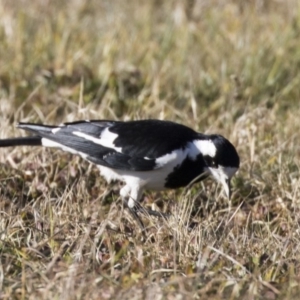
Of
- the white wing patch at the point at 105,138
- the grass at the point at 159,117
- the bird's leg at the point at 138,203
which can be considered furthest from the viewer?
the white wing patch at the point at 105,138

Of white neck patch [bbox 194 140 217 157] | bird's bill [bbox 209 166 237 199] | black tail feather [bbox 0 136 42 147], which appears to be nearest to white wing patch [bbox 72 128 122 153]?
black tail feather [bbox 0 136 42 147]

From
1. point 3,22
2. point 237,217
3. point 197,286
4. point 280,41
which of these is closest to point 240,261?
point 197,286

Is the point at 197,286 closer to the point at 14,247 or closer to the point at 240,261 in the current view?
the point at 240,261

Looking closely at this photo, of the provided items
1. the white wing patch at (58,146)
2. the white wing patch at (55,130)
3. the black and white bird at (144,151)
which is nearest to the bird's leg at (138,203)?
the black and white bird at (144,151)

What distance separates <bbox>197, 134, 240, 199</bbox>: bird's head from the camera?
5.29m

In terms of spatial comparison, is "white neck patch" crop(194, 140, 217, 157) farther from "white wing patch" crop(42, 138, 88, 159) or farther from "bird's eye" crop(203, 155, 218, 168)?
"white wing patch" crop(42, 138, 88, 159)

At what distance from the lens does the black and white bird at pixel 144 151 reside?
5.30 meters

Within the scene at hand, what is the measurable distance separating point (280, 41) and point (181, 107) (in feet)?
3.91

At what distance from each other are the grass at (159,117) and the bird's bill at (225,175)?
0.16 meters

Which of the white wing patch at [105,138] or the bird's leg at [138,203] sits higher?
the white wing patch at [105,138]

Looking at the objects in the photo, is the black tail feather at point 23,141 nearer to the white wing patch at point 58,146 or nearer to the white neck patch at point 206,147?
the white wing patch at point 58,146

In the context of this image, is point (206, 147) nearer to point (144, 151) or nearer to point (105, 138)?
point (144, 151)

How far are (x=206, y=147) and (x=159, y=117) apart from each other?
4.20ft

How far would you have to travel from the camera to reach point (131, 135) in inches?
214
